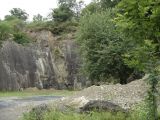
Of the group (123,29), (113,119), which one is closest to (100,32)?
(113,119)

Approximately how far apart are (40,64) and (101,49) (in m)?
21.3

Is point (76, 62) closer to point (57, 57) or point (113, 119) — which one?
point (57, 57)

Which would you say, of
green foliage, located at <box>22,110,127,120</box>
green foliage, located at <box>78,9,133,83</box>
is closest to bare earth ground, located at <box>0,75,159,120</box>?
green foliage, located at <box>22,110,127,120</box>

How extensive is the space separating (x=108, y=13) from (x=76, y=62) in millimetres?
18725

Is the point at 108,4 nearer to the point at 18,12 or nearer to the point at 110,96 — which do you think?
the point at 110,96

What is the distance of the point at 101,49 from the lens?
3988 cm

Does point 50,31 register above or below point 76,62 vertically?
above

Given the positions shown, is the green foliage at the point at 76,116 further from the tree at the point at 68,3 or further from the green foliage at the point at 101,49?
the tree at the point at 68,3

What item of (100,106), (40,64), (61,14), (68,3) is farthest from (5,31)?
(100,106)

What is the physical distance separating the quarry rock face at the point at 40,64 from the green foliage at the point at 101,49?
636 inches

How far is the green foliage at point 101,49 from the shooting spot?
38.7m

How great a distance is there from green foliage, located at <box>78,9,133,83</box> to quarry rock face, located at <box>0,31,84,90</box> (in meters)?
16.2

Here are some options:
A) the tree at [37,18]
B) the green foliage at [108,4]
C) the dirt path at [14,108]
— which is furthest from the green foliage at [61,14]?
the dirt path at [14,108]

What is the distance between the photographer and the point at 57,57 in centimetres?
6222
